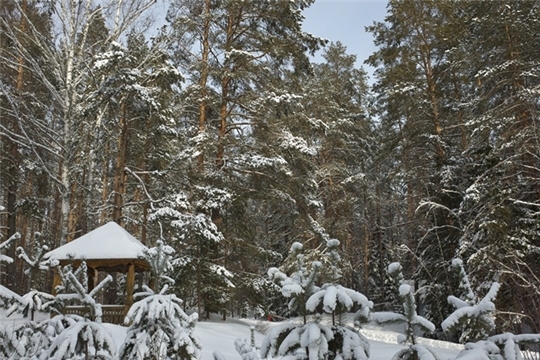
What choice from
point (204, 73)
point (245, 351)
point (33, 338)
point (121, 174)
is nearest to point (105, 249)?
point (121, 174)

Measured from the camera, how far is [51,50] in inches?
476

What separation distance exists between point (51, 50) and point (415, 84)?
11648 mm

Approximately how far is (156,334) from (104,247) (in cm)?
856

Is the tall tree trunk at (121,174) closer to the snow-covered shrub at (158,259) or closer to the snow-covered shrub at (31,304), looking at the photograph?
the snow-covered shrub at (31,304)

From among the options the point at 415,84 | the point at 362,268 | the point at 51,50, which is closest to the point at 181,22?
the point at 51,50

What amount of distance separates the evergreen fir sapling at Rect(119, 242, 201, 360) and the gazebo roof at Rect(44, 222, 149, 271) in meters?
7.52

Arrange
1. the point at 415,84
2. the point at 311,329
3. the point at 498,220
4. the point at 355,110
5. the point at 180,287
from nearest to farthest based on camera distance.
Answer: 1. the point at 311,329
2. the point at 498,220
3. the point at 180,287
4. the point at 415,84
5. the point at 355,110

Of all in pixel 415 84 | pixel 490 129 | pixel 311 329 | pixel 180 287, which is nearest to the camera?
pixel 311 329

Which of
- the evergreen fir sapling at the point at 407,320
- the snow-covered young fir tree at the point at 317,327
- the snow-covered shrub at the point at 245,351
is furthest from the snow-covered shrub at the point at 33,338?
the evergreen fir sapling at the point at 407,320

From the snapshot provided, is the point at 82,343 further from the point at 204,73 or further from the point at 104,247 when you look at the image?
the point at 204,73

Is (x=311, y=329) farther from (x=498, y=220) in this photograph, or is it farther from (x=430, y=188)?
(x=430, y=188)

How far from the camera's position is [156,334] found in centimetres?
370

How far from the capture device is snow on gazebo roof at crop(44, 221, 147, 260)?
36.6ft

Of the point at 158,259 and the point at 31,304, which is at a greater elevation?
the point at 158,259
